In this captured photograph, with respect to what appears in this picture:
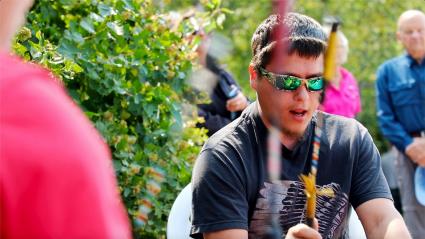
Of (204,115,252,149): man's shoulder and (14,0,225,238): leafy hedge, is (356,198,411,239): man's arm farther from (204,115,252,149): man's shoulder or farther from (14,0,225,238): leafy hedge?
(14,0,225,238): leafy hedge

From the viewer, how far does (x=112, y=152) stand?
4305mm

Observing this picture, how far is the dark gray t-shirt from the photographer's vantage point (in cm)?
332

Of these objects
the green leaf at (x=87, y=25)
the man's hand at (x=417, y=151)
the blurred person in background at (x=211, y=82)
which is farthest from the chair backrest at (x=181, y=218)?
the man's hand at (x=417, y=151)

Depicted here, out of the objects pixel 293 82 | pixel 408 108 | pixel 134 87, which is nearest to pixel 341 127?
pixel 293 82

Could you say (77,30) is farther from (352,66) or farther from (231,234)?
(352,66)

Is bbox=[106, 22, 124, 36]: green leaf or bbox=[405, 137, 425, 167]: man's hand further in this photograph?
bbox=[405, 137, 425, 167]: man's hand

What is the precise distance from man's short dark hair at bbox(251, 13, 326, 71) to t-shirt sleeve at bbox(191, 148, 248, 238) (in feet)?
1.36

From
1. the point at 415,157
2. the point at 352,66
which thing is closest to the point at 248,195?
the point at 415,157

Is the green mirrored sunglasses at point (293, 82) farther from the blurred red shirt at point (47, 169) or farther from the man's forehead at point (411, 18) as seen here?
the man's forehead at point (411, 18)

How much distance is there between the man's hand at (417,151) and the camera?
→ 6926mm

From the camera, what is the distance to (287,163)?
3461mm

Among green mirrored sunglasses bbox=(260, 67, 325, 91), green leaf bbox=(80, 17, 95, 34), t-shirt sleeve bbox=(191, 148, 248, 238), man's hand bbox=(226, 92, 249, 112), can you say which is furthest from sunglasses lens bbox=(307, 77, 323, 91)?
man's hand bbox=(226, 92, 249, 112)

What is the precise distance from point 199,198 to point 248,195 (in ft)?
0.57

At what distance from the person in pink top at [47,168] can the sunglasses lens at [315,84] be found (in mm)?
1936
